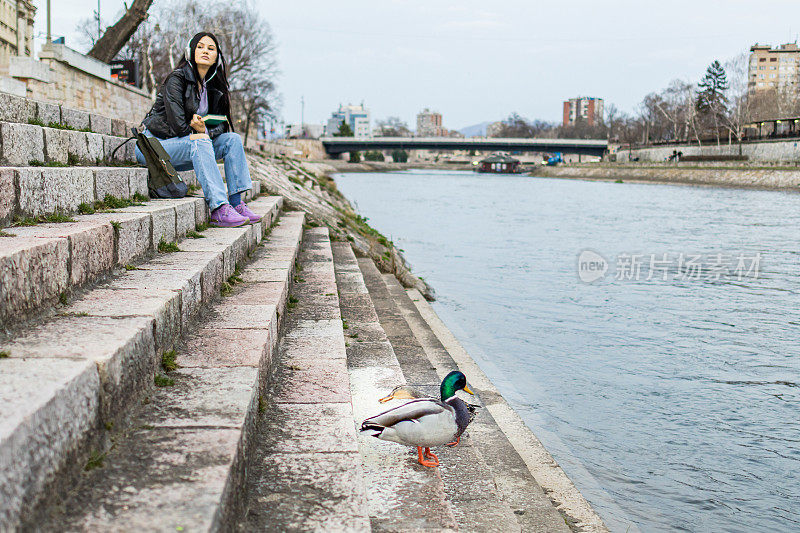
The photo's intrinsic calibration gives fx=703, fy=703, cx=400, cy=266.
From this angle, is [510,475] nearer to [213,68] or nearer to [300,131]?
[213,68]

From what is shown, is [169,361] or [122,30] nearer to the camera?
[169,361]

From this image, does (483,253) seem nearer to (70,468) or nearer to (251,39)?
(70,468)

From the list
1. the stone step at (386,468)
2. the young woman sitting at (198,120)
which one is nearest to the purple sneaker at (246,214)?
the young woman sitting at (198,120)

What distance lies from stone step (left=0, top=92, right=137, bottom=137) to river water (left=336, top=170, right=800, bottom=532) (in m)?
4.25

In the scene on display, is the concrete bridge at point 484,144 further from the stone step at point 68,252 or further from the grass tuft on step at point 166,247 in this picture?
the stone step at point 68,252

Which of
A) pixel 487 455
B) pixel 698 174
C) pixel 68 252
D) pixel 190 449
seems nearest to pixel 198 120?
pixel 68 252

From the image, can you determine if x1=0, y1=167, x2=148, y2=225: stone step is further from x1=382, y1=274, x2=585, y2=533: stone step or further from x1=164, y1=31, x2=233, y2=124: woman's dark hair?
x1=382, y1=274, x2=585, y2=533: stone step

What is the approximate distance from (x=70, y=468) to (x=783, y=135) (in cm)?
7009

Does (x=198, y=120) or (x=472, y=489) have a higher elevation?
(x=198, y=120)

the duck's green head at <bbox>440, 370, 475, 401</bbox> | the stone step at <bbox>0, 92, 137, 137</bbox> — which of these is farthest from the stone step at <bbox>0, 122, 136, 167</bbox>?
the duck's green head at <bbox>440, 370, 475, 401</bbox>

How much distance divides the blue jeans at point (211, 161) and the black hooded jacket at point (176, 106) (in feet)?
0.28

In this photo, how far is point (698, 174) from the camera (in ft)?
193

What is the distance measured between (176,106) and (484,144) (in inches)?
3266

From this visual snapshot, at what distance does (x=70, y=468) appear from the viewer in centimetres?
177
